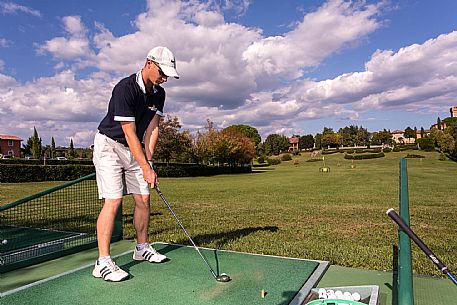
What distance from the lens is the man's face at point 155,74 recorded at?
3740mm

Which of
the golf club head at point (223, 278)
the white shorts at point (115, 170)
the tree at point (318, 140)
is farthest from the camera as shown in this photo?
the tree at point (318, 140)

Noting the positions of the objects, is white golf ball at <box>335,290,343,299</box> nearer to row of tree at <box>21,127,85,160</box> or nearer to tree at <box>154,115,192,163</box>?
tree at <box>154,115,192,163</box>

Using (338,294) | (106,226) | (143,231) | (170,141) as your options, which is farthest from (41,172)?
(338,294)

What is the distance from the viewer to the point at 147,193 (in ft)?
13.6

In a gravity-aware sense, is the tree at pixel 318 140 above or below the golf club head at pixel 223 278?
above

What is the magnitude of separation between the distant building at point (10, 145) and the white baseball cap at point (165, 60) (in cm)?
8974

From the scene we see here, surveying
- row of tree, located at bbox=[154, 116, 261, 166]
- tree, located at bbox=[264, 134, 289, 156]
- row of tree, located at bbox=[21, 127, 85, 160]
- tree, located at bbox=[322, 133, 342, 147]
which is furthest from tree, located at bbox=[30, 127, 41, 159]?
tree, located at bbox=[322, 133, 342, 147]

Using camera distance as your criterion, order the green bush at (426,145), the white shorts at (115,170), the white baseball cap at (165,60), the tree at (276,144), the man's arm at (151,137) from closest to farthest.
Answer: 1. the white baseball cap at (165,60)
2. the white shorts at (115,170)
3. the man's arm at (151,137)
4. the green bush at (426,145)
5. the tree at (276,144)

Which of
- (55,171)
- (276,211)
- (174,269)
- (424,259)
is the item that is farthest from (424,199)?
(55,171)

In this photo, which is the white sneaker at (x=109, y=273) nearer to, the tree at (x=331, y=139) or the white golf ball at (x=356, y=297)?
the white golf ball at (x=356, y=297)

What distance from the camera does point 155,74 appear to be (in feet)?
12.4

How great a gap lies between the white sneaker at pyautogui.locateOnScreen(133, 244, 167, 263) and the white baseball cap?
78.3 inches

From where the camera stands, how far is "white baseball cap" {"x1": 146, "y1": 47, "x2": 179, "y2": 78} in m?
3.66

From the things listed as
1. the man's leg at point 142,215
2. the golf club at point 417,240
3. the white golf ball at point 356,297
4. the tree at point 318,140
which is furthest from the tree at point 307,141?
the golf club at point 417,240
